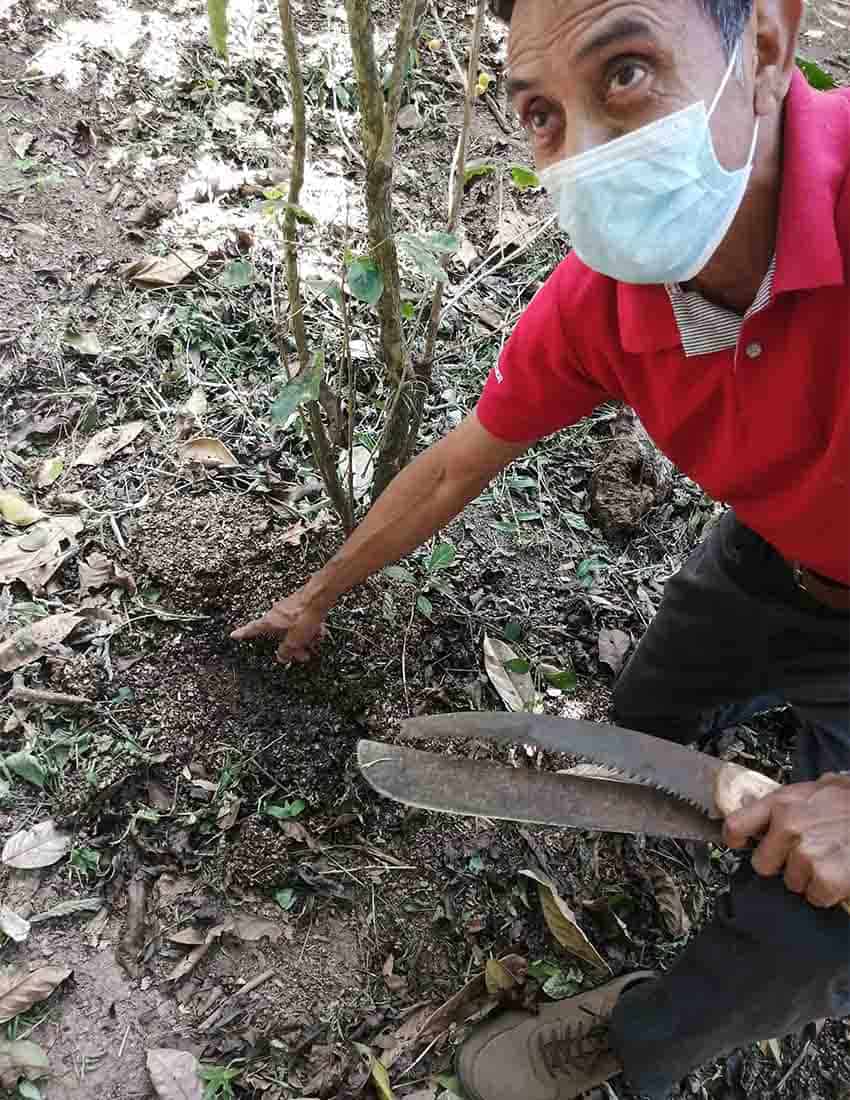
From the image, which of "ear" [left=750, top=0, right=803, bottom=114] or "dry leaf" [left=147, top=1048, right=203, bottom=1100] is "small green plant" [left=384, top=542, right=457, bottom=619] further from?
"ear" [left=750, top=0, right=803, bottom=114]

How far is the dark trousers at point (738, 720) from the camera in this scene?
148 cm

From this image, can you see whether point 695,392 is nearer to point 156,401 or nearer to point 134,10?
point 156,401

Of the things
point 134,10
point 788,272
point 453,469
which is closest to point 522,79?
point 788,272

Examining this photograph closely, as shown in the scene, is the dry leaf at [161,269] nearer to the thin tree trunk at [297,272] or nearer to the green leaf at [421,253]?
the thin tree trunk at [297,272]

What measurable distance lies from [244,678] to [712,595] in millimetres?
1083

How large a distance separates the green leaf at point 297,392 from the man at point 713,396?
25cm

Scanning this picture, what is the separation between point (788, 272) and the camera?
1254 mm

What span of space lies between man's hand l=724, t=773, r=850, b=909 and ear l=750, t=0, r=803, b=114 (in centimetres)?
99

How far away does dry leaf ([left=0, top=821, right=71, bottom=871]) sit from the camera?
192 cm

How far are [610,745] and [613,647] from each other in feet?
3.10

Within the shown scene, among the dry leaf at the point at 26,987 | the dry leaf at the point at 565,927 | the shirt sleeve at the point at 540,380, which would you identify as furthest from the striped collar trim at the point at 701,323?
the dry leaf at the point at 26,987

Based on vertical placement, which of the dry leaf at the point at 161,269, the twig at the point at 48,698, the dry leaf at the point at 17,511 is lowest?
the twig at the point at 48,698

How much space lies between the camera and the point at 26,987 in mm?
1776

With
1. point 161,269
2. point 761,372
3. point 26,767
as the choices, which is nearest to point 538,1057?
point 26,767
